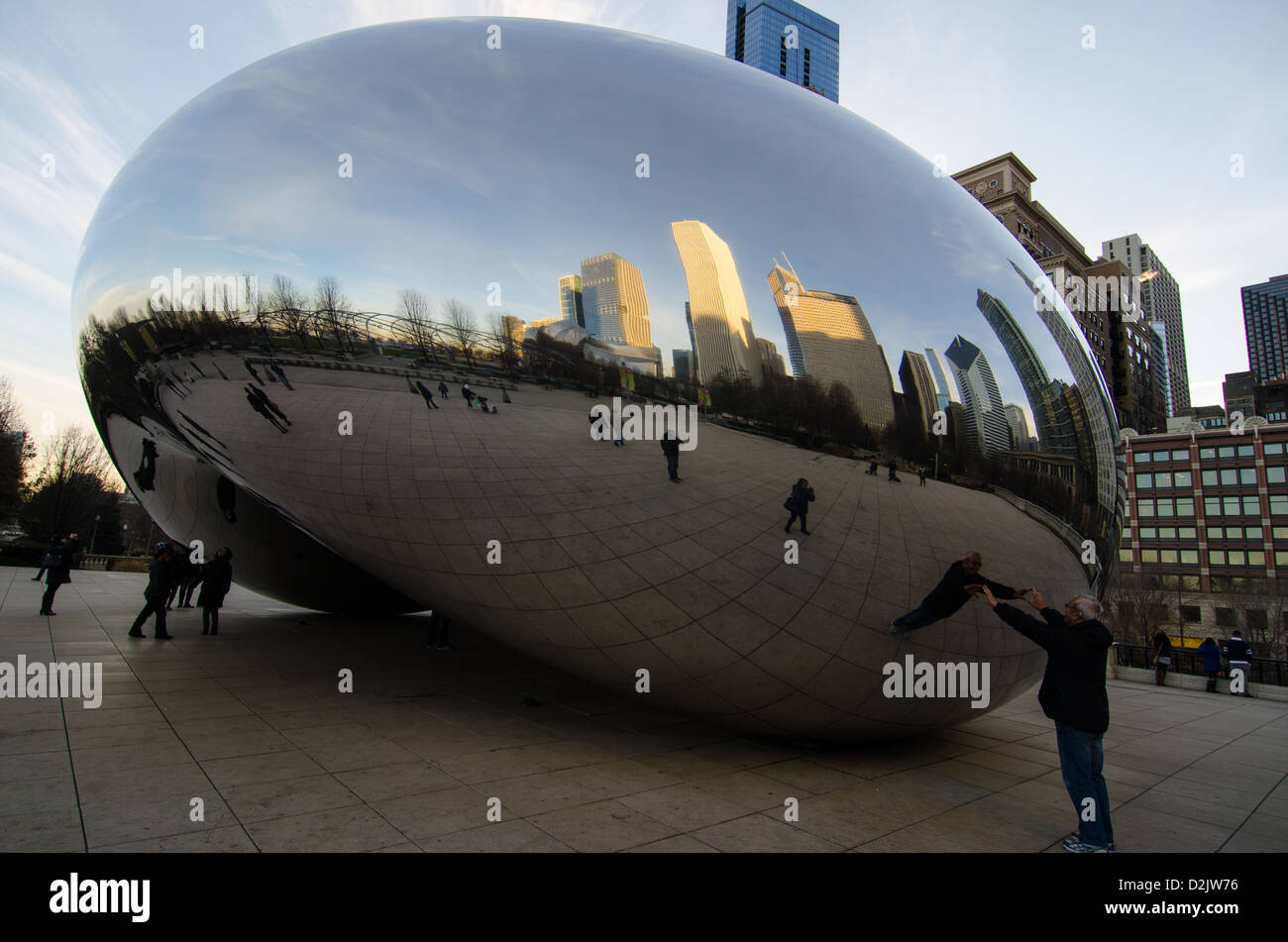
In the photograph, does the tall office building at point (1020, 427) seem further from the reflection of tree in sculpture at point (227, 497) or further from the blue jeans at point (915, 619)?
the reflection of tree in sculpture at point (227, 497)

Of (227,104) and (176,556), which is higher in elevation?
(227,104)

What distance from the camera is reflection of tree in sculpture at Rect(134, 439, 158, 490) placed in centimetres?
705

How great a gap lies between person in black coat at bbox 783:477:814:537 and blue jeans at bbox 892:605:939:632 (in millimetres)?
844

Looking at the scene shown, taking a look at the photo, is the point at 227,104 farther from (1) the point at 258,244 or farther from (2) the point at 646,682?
(2) the point at 646,682

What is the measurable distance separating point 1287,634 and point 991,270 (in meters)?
62.5

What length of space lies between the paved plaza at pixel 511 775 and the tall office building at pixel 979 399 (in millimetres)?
2181

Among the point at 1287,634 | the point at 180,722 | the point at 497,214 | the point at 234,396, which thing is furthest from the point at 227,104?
the point at 1287,634

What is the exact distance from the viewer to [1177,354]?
7781 inches

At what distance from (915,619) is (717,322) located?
2.05 m

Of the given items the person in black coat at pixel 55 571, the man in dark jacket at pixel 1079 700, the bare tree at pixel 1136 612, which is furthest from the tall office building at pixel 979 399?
the bare tree at pixel 1136 612

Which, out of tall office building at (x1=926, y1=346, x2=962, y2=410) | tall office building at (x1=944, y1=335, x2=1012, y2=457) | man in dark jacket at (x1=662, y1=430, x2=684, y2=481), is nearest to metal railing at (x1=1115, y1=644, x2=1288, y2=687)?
tall office building at (x1=944, y1=335, x2=1012, y2=457)

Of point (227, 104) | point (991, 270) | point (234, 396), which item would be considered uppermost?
point (227, 104)
